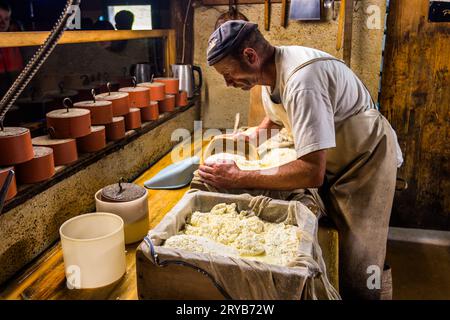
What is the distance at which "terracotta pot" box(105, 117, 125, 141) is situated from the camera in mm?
2627

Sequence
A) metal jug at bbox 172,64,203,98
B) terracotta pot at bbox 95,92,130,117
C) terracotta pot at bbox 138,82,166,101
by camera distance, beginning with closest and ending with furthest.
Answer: terracotta pot at bbox 95,92,130,117, terracotta pot at bbox 138,82,166,101, metal jug at bbox 172,64,203,98

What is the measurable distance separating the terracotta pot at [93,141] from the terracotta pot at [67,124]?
84 millimetres

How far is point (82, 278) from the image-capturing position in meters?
1.62

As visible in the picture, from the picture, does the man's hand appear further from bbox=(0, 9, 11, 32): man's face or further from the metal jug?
the metal jug

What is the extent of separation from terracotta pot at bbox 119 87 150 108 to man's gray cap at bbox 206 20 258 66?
3.80 feet

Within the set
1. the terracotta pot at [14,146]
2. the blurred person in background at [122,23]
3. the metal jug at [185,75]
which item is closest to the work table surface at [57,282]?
the terracotta pot at [14,146]

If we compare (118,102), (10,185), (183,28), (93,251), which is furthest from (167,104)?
(93,251)

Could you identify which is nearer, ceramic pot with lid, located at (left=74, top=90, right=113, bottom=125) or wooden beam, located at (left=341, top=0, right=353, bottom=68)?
ceramic pot with lid, located at (left=74, top=90, right=113, bottom=125)

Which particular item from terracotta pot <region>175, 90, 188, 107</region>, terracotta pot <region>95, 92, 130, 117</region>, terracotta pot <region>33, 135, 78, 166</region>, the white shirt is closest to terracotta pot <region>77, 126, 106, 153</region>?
terracotta pot <region>33, 135, 78, 166</region>

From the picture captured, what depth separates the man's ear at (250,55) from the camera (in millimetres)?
2098

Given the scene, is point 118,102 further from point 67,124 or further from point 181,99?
point 181,99

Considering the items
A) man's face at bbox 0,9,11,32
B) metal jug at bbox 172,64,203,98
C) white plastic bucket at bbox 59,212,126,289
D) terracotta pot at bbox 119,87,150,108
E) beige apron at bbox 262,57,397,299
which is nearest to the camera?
white plastic bucket at bbox 59,212,126,289

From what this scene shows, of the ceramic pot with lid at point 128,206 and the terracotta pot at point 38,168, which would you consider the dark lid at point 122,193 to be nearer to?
the ceramic pot with lid at point 128,206
